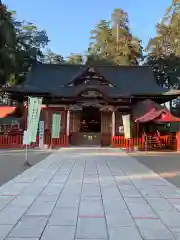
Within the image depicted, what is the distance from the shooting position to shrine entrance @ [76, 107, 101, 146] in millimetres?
22438

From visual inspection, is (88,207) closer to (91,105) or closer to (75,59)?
(91,105)

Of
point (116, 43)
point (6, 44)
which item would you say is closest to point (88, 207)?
point (6, 44)

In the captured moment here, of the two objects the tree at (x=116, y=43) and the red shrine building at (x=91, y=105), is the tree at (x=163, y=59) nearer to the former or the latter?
the tree at (x=116, y=43)

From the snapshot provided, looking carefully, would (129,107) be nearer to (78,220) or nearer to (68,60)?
(78,220)

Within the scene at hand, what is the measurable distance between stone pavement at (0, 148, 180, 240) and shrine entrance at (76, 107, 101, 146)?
43.7 ft

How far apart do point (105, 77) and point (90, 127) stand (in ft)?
13.0

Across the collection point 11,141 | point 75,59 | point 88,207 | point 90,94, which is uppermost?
point 75,59

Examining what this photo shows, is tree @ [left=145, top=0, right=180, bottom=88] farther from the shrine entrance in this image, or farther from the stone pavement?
the stone pavement

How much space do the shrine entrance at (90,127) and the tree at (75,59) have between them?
20466mm

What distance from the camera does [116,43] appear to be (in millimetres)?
39719

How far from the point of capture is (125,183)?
791 cm

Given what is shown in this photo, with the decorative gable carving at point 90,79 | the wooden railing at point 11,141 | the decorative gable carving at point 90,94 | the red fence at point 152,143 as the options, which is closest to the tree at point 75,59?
the decorative gable carving at point 90,79

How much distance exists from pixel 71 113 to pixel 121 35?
21.4m

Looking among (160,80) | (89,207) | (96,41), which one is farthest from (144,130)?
(96,41)
